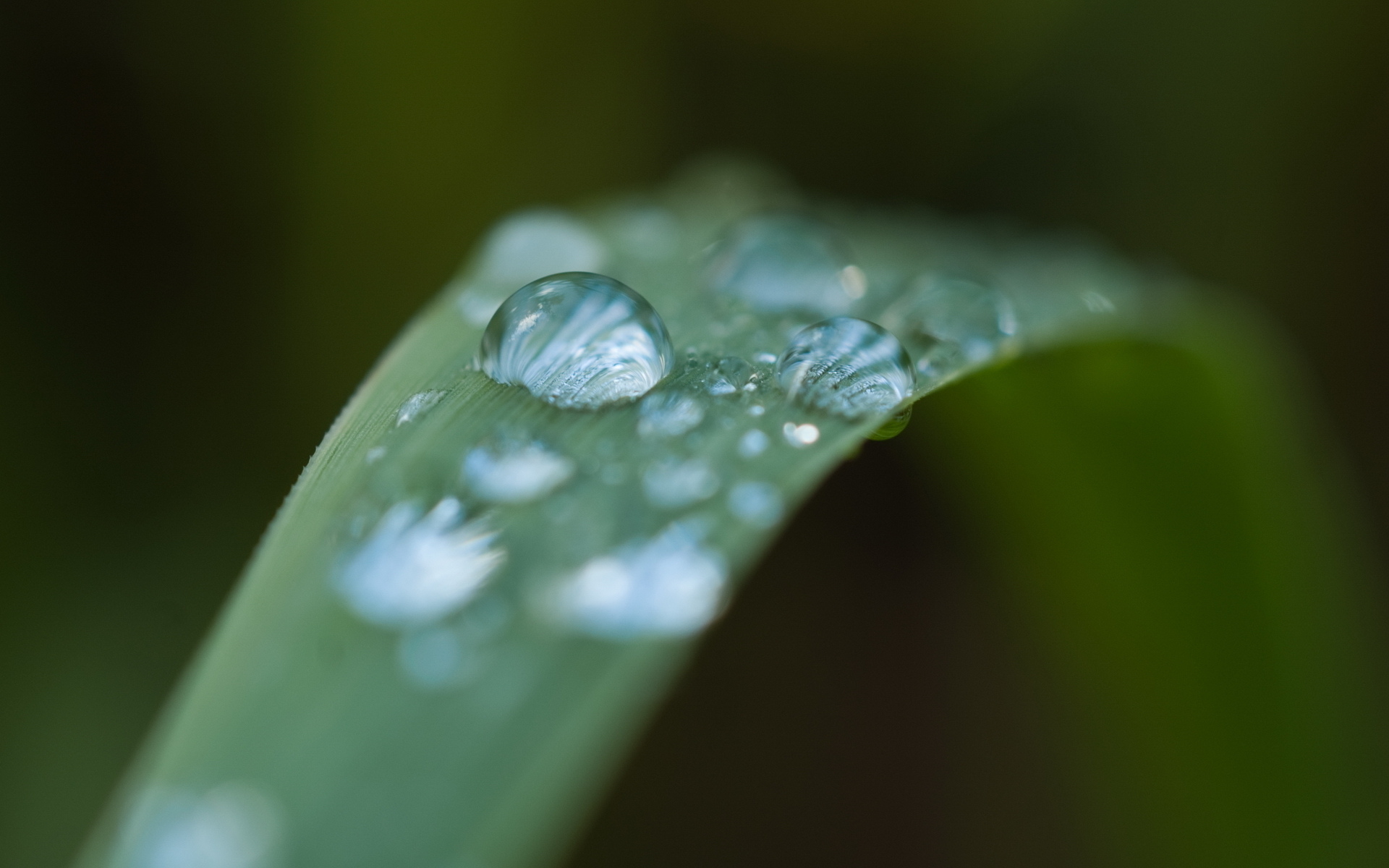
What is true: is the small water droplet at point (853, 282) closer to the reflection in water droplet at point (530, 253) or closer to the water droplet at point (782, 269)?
the water droplet at point (782, 269)

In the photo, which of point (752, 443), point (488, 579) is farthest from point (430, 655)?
point (752, 443)

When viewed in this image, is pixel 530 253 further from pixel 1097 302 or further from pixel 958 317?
pixel 1097 302

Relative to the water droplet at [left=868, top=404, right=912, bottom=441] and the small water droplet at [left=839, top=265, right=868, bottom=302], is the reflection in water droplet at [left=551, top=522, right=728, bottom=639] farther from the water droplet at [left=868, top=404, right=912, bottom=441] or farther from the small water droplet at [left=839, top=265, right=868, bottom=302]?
the small water droplet at [left=839, top=265, right=868, bottom=302]

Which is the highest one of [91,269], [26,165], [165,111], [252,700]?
[165,111]

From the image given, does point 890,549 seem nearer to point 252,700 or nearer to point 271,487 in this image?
point 271,487

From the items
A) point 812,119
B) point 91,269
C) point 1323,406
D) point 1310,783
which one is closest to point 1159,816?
point 1310,783

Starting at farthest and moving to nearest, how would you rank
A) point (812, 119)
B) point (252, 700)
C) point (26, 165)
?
point (812, 119) < point (26, 165) < point (252, 700)
